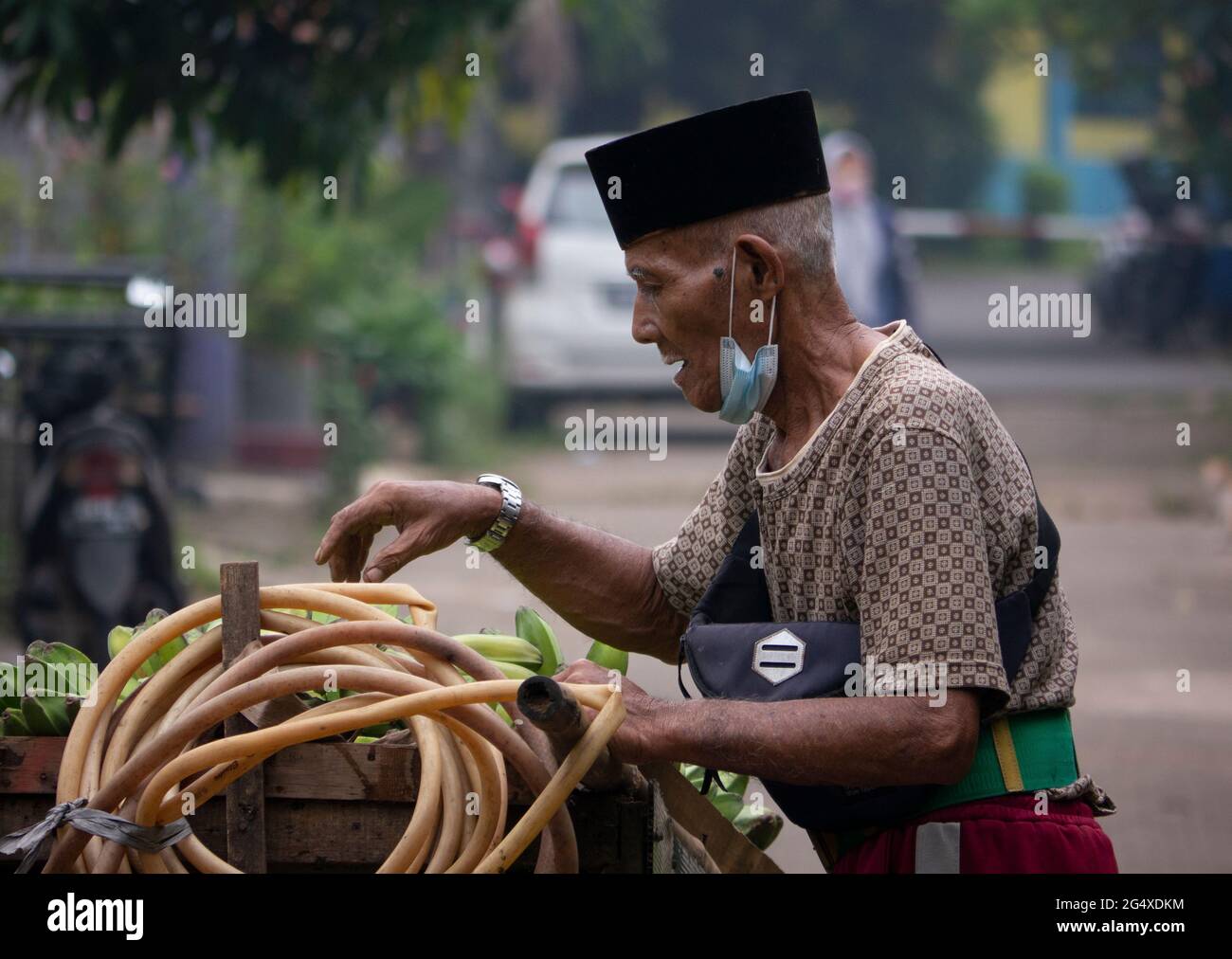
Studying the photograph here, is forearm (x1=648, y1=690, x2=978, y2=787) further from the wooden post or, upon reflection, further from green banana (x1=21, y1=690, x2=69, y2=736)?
green banana (x1=21, y1=690, x2=69, y2=736)

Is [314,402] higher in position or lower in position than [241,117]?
lower

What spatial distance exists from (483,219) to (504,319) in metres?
8.36

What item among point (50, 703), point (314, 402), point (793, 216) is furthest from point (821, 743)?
point (314, 402)

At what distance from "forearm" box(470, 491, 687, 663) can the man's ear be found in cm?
68

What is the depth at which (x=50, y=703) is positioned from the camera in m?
Answer: 2.19

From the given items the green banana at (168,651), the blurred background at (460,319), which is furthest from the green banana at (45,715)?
the blurred background at (460,319)

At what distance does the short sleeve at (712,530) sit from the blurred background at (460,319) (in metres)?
1.98

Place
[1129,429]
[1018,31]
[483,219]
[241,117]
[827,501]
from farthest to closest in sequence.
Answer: [1018,31] → [483,219] → [1129,429] → [241,117] → [827,501]

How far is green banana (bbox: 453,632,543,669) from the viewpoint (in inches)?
96.1

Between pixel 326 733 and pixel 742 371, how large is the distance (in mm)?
788

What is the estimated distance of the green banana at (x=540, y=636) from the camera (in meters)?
2.62

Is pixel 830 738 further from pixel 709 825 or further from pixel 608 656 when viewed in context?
pixel 608 656

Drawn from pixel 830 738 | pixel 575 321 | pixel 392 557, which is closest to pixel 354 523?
pixel 392 557
